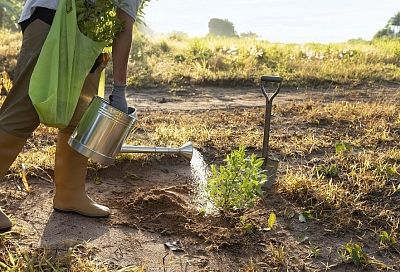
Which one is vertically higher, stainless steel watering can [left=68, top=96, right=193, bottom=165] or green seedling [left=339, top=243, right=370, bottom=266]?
Answer: stainless steel watering can [left=68, top=96, right=193, bottom=165]

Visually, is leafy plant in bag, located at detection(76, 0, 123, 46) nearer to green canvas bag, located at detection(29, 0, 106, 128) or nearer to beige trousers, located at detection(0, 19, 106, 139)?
green canvas bag, located at detection(29, 0, 106, 128)

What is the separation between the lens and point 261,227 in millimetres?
2883

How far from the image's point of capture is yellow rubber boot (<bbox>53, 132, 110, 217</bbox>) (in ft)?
8.99

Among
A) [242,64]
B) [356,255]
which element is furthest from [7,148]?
[242,64]

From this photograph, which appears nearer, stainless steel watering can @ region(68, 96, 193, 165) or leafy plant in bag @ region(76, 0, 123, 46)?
leafy plant in bag @ region(76, 0, 123, 46)

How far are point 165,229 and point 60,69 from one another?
1.08m

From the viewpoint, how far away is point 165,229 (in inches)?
109

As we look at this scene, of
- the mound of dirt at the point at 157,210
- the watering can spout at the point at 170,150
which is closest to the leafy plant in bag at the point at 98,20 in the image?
the mound of dirt at the point at 157,210

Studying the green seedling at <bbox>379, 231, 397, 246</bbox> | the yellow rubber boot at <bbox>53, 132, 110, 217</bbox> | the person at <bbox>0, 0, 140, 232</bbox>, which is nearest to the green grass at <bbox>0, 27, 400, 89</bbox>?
the yellow rubber boot at <bbox>53, 132, 110, 217</bbox>

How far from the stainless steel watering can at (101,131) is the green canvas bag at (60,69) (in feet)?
0.49

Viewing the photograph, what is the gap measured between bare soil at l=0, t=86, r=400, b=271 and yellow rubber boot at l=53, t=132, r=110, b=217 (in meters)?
0.05

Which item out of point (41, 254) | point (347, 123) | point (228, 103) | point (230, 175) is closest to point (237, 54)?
point (228, 103)

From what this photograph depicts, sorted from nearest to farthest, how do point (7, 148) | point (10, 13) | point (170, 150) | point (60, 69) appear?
point (60, 69), point (7, 148), point (170, 150), point (10, 13)

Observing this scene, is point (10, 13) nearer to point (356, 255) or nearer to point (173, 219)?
point (173, 219)
